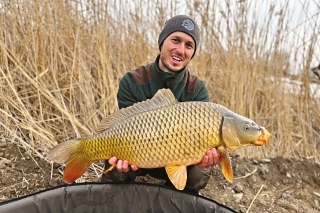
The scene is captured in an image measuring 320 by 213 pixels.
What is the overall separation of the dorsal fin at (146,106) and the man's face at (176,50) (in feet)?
0.74

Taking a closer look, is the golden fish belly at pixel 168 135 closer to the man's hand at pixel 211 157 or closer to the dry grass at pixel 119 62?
the man's hand at pixel 211 157

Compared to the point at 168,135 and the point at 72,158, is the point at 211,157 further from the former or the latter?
the point at 72,158

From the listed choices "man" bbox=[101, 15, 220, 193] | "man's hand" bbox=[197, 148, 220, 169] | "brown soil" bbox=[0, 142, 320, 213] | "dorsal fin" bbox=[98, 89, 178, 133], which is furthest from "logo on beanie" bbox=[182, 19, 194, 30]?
"brown soil" bbox=[0, 142, 320, 213]

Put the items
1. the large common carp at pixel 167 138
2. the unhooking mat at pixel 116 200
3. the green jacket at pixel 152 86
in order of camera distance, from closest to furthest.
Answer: the large common carp at pixel 167 138 < the unhooking mat at pixel 116 200 < the green jacket at pixel 152 86

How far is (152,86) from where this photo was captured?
1.53 meters

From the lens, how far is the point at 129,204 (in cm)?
146

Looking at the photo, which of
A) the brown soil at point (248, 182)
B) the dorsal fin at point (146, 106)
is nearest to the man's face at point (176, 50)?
the dorsal fin at point (146, 106)

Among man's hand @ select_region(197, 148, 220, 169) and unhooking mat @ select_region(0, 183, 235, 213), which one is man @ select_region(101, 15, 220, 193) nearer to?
unhooking mat @ select_region(0, 183, 235, 213)

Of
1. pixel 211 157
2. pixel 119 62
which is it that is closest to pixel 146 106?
pixel 211 157

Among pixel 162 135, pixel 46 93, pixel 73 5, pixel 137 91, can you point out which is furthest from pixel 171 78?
pixel 73 5

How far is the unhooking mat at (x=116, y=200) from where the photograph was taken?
135 cm

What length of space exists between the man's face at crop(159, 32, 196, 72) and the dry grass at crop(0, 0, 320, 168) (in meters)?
0.65

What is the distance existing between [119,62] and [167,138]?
1.11 m

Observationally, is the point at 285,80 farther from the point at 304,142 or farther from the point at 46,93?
the point at 46,93
